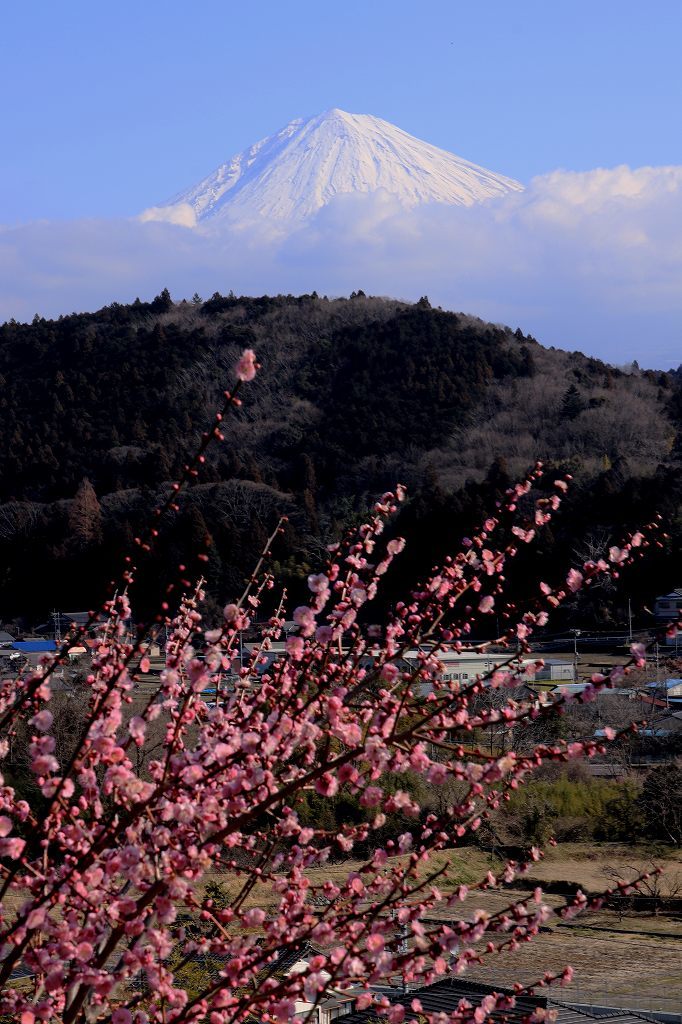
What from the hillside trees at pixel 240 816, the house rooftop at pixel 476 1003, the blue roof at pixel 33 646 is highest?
the hillside trees at pixel 240 816

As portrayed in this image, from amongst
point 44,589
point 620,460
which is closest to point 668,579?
point 620,460

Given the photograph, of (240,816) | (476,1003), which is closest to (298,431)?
(476,1003)

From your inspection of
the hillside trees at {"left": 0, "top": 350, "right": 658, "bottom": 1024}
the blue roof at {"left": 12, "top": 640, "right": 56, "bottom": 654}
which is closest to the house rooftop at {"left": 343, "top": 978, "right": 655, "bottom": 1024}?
the hillside trees at {"left": 0, "top": 350, "right": 658, "bottom": 1024}

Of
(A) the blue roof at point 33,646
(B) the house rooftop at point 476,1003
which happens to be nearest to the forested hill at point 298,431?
(A) the blue roof at point 33,646

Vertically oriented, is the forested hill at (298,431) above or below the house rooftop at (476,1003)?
above

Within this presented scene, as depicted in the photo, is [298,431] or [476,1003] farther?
[298,431]

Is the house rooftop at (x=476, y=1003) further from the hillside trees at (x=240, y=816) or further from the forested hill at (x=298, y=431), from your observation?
the forested hill at (x=298, y=431)

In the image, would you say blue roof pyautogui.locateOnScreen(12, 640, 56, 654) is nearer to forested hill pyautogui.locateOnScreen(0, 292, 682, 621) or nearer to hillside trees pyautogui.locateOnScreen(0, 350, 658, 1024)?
forested hill pyautogui.locateOnScreen(0, 292, 682, 621)

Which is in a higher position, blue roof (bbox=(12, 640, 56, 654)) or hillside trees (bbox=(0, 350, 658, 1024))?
hillside trees (bbox=(0, 350, 658, 1024))

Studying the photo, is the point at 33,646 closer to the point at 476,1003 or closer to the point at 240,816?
the point at 476,1003

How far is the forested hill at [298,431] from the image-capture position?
1484 inches

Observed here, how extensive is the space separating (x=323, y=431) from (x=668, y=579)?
25.4 m

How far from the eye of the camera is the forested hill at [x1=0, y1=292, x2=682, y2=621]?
37.7 metres

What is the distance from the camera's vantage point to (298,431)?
180 feet
